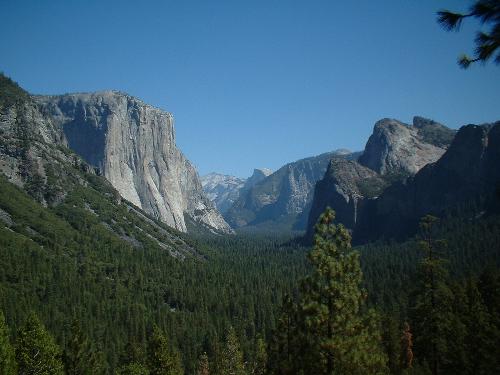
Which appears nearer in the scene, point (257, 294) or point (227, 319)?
point (227, 319)

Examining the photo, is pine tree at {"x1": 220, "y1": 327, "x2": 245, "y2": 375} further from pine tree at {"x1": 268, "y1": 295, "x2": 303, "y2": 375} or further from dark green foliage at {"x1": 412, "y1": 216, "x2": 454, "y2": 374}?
dark green foliage at {"x1": 412, "y1": 216, "x2": 454, "y2": 374}

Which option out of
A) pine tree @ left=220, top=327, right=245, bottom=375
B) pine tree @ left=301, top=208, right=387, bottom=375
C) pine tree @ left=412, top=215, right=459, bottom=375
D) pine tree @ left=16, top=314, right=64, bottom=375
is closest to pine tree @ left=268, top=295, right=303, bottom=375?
pine tree @ left=301, top=208, right=387, bottom=375

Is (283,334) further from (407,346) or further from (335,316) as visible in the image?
(407,346)

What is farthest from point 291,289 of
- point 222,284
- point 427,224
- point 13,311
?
A: point 427,224

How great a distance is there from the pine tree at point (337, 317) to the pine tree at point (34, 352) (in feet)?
97.6

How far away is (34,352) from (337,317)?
108ft

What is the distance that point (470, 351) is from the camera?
45.9 meters

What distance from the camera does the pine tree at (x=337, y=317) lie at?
21812 mm

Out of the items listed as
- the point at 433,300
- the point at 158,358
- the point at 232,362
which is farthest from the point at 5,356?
the point at 232,362

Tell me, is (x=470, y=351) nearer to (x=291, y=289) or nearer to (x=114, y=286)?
(x=291, y=289)

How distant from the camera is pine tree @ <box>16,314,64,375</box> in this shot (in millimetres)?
41250

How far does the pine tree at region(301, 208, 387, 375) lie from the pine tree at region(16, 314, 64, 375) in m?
29.7

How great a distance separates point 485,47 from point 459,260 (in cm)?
13962

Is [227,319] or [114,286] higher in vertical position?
[114,286]
